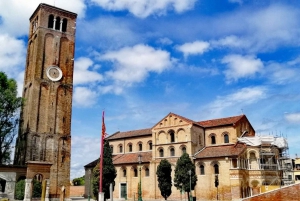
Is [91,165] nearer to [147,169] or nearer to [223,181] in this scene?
[147,169]

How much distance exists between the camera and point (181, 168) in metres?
39.6

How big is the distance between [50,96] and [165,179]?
22200 millimetres

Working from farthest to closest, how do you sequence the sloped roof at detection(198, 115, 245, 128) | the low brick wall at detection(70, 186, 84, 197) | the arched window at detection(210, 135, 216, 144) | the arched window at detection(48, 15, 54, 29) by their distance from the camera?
the low brick wall at detection(70, 186, 84, 197) → the arched window at detection(48, 15, 54, 29) → the arched window at detection(210, 135, 216, 144) → the sloped roof at detection(198, 115, 245, 128)

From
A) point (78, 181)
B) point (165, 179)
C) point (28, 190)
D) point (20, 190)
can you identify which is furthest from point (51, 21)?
point (78, 181)

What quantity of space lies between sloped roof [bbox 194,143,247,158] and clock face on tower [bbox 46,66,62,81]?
24.6 meters

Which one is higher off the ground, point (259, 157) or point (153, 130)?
point (153, 130)

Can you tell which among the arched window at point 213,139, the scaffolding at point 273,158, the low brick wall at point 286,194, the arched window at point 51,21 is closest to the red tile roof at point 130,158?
the arched window at point 213,139

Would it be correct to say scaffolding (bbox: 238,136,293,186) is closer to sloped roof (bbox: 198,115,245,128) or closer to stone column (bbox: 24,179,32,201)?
sloped roof (bbox: 198,115,245,128)

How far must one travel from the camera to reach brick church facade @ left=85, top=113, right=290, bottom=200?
40969 millimetres

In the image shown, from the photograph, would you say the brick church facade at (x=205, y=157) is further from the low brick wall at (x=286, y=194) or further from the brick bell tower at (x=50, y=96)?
the low brick wall at (x=286, y=194)

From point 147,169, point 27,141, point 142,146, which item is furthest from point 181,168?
point 27,141

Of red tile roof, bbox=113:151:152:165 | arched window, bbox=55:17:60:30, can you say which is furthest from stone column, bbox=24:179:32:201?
arched window, bbox=55:17:60:30

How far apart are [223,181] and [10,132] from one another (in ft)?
103

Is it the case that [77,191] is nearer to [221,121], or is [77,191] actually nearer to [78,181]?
[78,181]
